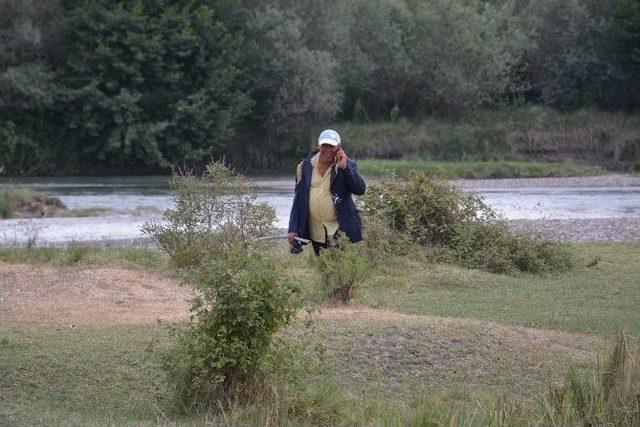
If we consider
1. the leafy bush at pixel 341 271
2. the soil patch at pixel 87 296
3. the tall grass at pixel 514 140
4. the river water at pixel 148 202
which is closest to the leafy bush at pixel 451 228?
the soil patch at pixel 87 296

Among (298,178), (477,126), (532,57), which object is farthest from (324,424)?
(532,57)

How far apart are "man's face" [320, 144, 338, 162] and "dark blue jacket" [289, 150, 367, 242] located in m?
0.11

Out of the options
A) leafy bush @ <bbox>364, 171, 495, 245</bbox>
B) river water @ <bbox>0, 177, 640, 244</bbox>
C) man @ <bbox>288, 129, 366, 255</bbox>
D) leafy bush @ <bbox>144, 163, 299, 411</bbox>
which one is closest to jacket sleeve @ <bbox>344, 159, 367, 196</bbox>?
man @ <bbox>288, 129, 366, 255</bbox>

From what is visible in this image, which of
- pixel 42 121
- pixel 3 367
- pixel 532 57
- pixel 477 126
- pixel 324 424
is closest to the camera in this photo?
pixel 324 424

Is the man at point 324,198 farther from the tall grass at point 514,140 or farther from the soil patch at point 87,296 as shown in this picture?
the tall grass at point 514,140

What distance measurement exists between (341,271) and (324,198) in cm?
114

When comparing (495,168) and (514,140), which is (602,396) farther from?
(514,140)

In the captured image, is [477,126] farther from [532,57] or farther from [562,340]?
[562,340]

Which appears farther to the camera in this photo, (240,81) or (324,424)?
(240,81)

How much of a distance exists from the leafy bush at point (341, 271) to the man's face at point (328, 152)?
3.24 feet

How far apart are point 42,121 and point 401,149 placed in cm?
1752

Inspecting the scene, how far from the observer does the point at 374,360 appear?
33.2 feet

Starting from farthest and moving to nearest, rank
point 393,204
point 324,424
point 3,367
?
point 393,204 < point 3,367 < point 324,424

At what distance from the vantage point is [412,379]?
9.78 metres
